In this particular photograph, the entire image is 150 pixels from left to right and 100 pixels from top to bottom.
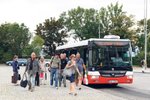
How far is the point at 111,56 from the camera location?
25594 mm

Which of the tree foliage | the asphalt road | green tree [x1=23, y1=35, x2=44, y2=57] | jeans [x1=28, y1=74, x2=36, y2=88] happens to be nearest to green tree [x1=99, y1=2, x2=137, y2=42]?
the tree foliage

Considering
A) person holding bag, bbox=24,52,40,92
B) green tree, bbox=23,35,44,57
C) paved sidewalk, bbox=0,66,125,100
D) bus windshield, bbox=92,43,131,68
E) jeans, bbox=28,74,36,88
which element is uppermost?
green tree, bbox=23,35,44,57

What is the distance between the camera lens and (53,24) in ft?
351

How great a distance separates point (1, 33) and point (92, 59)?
242ft

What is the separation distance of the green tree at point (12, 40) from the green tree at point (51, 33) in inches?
331

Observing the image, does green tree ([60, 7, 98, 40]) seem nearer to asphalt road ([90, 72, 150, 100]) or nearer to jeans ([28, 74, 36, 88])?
asphalt road ([90, 72, 150, 100])

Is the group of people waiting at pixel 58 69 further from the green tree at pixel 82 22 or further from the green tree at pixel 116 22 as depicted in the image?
the green tree at pixel 82 22

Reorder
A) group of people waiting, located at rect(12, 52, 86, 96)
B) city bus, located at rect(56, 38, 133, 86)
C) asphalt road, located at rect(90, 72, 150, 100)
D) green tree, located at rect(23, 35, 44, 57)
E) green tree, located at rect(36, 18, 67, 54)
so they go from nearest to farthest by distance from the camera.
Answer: group of people waiting, located at rect(12, 52, 86, 96) < asphalt road, located at rect(90, 72, 150, 100) < city bus, located at rect(56, 38, 133, 86) < green tree, located at rect(23, 35, 44, 57) < green tree, located at rect(36, 18, 67, 54)

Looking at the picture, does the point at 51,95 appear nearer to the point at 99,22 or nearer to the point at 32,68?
the point at 32,68

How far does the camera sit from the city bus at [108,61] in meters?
25.3

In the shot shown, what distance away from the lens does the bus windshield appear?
25.4m

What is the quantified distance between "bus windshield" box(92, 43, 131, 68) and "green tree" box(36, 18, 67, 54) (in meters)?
78.5

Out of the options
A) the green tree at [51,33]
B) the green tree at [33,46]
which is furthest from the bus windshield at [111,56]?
the green tree at [51,33]

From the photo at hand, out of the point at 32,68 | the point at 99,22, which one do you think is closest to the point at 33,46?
the point at 99,22
